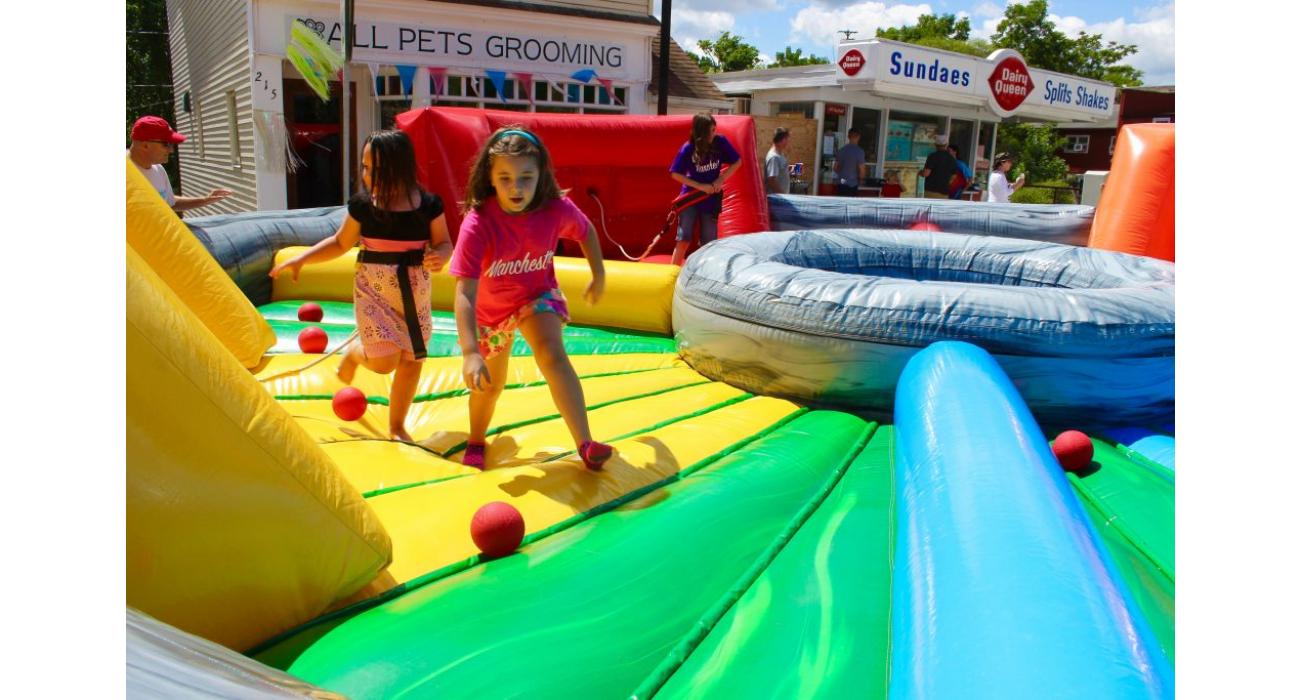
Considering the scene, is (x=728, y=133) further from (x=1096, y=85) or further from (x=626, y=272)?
(x=1096, y=85)

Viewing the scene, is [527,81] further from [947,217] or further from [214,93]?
[947,217]

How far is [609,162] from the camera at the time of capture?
7379 millimetres

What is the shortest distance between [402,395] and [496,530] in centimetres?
130

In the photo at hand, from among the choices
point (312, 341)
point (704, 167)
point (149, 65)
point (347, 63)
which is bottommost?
point (312, 341)

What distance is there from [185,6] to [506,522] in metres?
20.1

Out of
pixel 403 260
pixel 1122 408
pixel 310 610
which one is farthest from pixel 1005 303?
pixel 310 610

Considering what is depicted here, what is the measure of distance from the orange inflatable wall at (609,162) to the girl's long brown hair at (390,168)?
11.1 ft

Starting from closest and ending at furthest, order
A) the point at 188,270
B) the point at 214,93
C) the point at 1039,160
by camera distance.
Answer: the point at 188,270 < the point at 214,93 < the point at 1039,160

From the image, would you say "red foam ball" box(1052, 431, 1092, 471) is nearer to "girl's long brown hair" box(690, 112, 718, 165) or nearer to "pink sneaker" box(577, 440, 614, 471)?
"pink sneaker" box(577, 440, 614, 471)

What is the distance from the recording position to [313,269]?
573 cm

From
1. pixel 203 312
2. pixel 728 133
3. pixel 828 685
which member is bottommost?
pixel 828 685

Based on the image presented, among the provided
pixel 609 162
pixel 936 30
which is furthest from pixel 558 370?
pixel 936 30

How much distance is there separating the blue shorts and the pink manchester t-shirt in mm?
3573

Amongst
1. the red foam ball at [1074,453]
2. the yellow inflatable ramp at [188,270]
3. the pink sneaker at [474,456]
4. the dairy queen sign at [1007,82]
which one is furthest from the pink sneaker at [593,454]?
the dairy queen sign at [1007,82]
